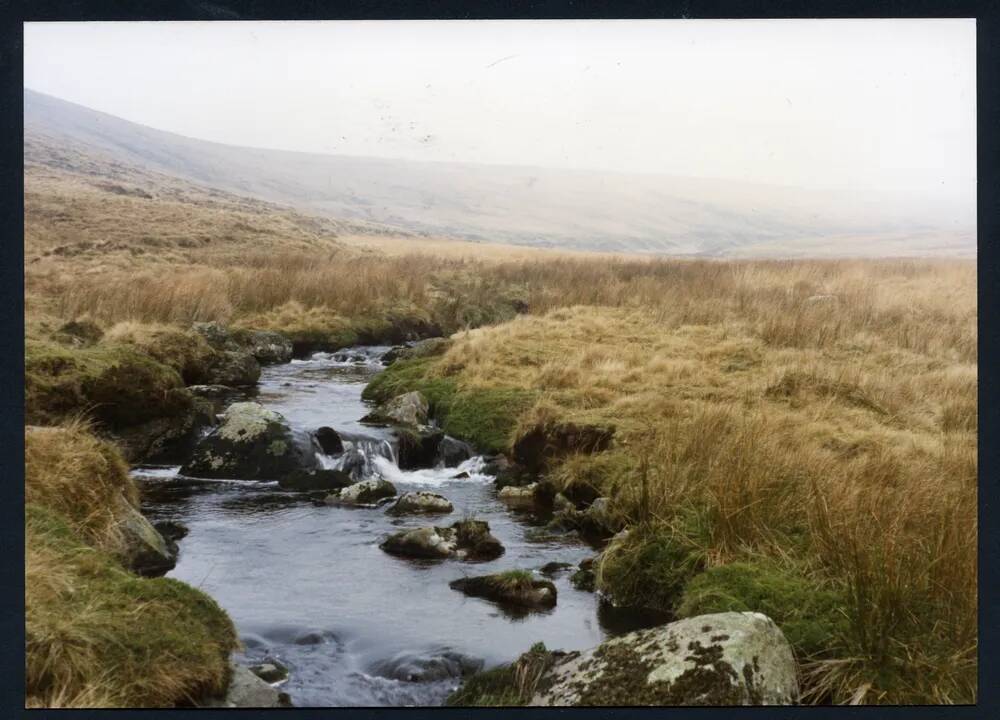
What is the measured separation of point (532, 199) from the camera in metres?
5.15

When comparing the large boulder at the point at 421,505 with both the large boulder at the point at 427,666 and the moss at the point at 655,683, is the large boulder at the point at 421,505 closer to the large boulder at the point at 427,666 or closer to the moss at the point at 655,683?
the large boulder at the point at 427,666

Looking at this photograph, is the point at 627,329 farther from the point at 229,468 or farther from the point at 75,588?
the point at 75,588

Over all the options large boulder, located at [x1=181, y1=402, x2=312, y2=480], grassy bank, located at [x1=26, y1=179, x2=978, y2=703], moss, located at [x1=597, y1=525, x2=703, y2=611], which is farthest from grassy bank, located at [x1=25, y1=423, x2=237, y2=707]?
moss, located at [x1=597, y1=525, x2=703, y2=611]

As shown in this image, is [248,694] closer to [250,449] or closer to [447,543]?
[447,543]

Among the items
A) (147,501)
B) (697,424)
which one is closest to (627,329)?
(697,424)

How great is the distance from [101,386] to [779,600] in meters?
3.62

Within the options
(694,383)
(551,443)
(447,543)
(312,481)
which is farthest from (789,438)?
(312,481)

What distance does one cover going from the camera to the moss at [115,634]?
12.0 feet

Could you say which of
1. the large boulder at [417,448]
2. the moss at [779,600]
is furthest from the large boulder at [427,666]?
→ the large boulder at [417,448]

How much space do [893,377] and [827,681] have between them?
1.90 meters

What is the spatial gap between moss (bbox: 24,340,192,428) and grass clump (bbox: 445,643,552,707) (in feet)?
7.90

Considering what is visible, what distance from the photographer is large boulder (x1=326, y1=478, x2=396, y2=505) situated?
5328 mm

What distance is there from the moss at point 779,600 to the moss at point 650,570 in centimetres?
12

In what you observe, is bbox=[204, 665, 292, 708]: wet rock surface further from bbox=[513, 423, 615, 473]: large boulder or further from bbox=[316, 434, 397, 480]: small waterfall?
bbox=[513, 423, 615, 473]: large boulder
